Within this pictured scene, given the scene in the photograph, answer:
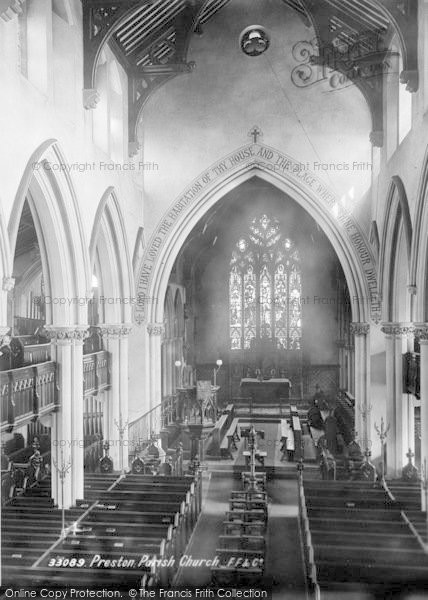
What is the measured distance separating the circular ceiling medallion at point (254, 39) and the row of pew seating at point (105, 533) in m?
11.2

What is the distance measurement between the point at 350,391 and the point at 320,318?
4.31 meters

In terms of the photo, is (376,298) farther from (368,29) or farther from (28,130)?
(28,130)

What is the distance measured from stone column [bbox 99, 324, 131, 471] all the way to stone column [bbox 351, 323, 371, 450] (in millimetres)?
6770

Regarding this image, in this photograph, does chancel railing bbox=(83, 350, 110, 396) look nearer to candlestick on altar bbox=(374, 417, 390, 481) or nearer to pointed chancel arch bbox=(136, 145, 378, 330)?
pointed chancel arch bbox=(136, 145, 378, 330)

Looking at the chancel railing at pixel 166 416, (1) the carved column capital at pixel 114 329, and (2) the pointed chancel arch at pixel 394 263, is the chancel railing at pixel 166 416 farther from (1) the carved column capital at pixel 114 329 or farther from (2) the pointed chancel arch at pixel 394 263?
(2) the pointed chancel arch at pixel 394 263

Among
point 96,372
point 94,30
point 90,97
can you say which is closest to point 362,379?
point 96,372

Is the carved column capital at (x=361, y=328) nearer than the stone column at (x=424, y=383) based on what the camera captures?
No

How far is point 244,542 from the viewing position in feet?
37.7

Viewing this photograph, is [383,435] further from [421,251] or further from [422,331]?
[421,251]

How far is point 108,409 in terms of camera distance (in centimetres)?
1747

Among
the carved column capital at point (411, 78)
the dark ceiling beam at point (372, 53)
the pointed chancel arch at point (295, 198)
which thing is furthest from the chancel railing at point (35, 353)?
the carved column capital at point (411, 78)

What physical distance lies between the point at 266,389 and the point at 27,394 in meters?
15.4

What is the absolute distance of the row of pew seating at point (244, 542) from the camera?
973 centimetres

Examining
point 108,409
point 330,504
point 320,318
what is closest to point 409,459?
point 330,504
